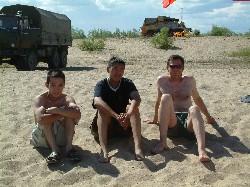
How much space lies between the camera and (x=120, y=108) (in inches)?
162

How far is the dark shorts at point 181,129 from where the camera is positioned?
4145 mm

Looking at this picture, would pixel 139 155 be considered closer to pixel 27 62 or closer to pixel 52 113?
pixel 52 113

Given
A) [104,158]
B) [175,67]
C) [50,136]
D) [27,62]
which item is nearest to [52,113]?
[50,136]

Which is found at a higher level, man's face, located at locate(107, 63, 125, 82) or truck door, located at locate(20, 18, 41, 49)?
truck door, located at locate(20, 18, 41, 49)

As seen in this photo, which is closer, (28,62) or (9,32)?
(9,32)

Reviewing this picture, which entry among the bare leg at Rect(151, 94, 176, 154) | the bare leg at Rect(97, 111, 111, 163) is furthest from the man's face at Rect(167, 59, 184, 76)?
the bare leg at Rect(97, 111, 111, 163)

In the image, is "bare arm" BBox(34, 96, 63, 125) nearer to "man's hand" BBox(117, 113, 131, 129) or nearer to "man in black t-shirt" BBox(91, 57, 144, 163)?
"man in black t-shirt" BBox(91, 57, 144, 163)

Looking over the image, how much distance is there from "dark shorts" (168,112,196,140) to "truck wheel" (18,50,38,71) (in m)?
9.07

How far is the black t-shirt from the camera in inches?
158

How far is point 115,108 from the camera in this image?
13.5 ft

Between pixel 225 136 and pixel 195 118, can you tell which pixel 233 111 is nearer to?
pixel 225 136

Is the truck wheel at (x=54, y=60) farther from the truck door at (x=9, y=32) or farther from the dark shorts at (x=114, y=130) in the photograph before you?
the dark shorts at (x=114, y=130)

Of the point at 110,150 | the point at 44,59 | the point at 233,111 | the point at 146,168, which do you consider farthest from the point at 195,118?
the point at 44,59

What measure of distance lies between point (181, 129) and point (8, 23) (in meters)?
9.46
